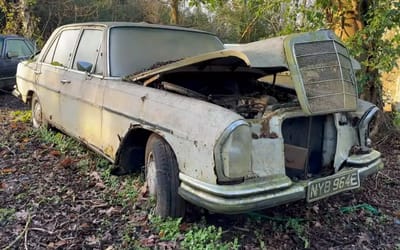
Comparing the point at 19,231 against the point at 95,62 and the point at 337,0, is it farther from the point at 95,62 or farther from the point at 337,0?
the point at 337,0

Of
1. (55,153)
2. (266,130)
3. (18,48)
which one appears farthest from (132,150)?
(18,48)

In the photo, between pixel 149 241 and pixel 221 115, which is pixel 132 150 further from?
pixel 221 115

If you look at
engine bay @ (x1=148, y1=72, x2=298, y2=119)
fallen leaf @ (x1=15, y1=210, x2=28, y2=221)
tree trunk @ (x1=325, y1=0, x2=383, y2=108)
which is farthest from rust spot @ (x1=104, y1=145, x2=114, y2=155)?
tree trunk @ (x1=325, y1=0, x2=383, y2=108)

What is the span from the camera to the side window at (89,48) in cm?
468

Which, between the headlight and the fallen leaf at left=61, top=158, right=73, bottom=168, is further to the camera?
the fallen leaf at left=61, top=158, right=73, bottom=168

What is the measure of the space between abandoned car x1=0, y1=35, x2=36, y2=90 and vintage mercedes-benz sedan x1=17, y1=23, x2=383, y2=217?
5685 millimetres

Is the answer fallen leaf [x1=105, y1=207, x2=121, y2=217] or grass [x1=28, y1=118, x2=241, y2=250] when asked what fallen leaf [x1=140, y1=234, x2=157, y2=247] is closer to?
grass [x1=28, y1=118, x2=241, y2=250]

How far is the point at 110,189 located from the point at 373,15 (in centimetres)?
396

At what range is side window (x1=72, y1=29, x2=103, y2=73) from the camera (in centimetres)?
468

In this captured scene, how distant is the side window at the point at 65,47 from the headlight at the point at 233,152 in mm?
3305

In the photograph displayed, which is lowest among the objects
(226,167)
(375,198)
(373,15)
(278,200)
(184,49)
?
(375,198)

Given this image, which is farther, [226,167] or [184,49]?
[184,49]

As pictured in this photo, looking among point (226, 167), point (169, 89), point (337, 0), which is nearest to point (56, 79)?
point (169, 89)

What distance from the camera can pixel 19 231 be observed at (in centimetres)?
330
